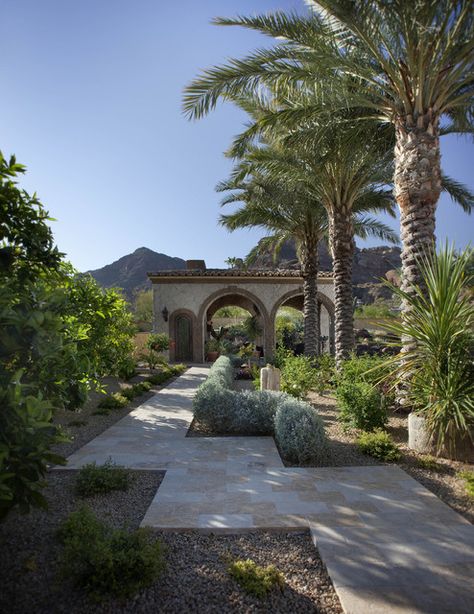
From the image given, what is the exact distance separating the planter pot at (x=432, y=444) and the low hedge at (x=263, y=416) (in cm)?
127

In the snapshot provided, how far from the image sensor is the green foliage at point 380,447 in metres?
4.93

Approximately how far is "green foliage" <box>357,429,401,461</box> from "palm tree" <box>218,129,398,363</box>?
5.13m

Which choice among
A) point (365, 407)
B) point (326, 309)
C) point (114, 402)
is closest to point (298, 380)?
point (365, 407)

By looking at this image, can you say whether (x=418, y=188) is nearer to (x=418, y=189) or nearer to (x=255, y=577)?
(x=418, y=189)

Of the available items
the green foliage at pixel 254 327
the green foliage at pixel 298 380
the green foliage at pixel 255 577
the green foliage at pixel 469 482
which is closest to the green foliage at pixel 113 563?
the green foliage at pixel 255 577

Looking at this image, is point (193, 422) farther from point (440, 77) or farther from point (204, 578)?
point (440, 77)

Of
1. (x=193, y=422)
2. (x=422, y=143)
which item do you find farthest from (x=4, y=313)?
(x=422, y=143)

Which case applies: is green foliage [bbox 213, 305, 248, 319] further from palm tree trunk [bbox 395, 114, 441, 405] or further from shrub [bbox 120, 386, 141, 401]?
palm tree trunk [bbox 395, 114, 441, 405]

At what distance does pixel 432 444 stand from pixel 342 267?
6.40 m

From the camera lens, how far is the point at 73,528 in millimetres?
3012

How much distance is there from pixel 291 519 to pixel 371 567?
84cm

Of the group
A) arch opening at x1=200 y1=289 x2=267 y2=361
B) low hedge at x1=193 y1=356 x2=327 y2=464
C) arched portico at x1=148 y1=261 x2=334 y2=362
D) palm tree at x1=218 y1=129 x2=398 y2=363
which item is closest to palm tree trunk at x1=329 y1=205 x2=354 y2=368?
palm tree at x1=218 y1=129 x2=398 y2=363

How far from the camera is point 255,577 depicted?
2580mm

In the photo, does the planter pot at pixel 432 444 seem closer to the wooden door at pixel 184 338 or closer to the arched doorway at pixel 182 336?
the arched doorway at pixel 182 336
